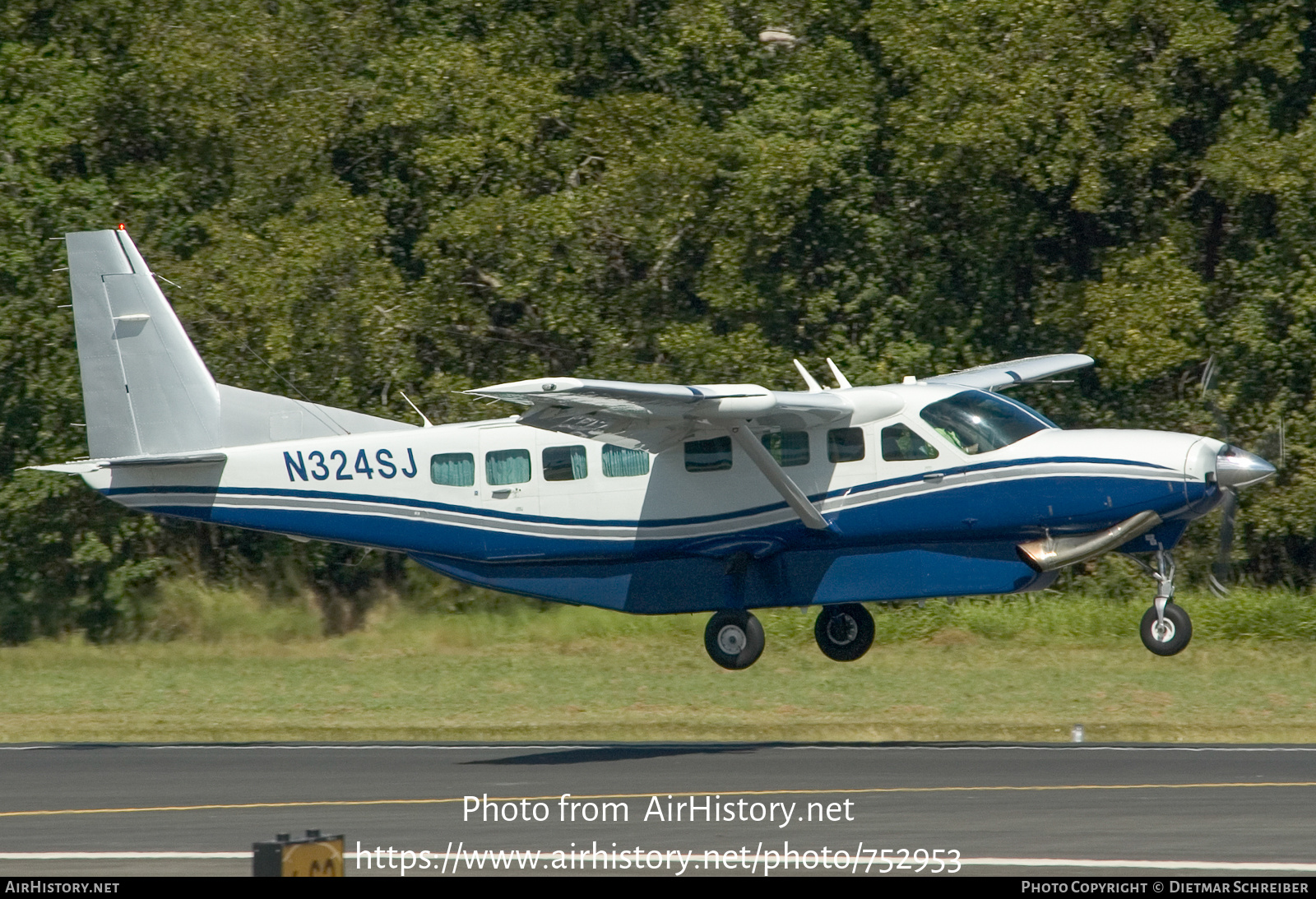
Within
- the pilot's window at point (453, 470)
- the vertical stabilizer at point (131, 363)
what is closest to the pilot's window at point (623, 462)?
the pilot's window at point (453, 470)

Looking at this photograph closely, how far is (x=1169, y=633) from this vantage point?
64.4ft

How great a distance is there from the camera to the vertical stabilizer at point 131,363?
2219cm

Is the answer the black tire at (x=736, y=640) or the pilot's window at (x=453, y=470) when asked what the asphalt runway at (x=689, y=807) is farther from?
the pilot's window at (x=453, y=470)

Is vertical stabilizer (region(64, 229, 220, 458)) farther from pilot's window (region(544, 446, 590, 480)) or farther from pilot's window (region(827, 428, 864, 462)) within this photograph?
pilot's window (region(827, 428, 864, 462))

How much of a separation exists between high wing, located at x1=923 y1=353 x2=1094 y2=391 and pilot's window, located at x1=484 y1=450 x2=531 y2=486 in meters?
4.64

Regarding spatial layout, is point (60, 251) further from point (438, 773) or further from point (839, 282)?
point (438, 773)

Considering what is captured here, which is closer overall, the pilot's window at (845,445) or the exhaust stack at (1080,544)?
the exhaust stack at (1080,544)

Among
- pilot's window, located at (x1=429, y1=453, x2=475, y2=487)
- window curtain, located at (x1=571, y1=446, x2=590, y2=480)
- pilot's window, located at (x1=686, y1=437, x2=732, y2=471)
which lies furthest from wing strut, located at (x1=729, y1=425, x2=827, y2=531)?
pilot's window, located at (x1=429, y1=453, x2=475, y2=487)

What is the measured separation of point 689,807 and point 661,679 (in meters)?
12.5

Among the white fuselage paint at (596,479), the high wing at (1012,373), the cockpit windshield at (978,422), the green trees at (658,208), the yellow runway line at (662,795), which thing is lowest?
the yellow runway line at (662,795)

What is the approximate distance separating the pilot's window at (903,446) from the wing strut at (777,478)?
36.9 inches

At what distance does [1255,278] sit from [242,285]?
656 inches

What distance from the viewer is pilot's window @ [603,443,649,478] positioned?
20.8 metres

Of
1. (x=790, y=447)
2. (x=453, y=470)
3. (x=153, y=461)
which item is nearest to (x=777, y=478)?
(x=790, y=447)
